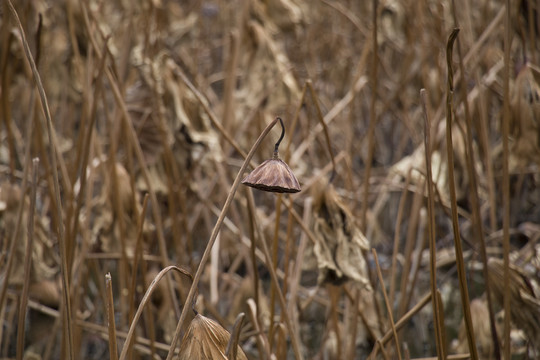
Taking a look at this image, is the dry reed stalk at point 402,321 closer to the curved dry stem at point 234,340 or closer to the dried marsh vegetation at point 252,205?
the dried marsh vegetation at point 252,205

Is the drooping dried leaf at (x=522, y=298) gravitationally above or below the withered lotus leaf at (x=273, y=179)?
below

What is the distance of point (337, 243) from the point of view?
2.72 ft

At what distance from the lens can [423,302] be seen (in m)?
0.77

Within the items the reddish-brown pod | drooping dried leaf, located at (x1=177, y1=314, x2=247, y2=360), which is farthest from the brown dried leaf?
drooping dried leaf, located at (x1=177, y1=314, x2=247, y2=360)

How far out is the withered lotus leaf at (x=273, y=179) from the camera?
511mm

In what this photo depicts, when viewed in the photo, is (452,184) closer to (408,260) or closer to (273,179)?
(273,179)

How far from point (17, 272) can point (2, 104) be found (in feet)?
1.08

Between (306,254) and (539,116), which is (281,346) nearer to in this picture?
(306,254)

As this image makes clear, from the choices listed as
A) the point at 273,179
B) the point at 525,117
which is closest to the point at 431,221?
the point at 273,179

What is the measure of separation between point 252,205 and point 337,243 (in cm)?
18

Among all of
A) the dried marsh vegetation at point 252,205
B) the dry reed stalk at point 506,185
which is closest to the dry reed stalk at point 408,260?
the dried marsh vegetation at point 252,205

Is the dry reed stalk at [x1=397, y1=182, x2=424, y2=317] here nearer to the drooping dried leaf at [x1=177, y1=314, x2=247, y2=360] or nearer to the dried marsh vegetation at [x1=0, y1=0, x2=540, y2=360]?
the dried marsh vegetation at [x1=0, y1=0, x2=540, y2=360]

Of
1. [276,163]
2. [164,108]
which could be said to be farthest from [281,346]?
[164,108]

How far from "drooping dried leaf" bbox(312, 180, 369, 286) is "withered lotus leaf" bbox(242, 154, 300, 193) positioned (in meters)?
0.32
